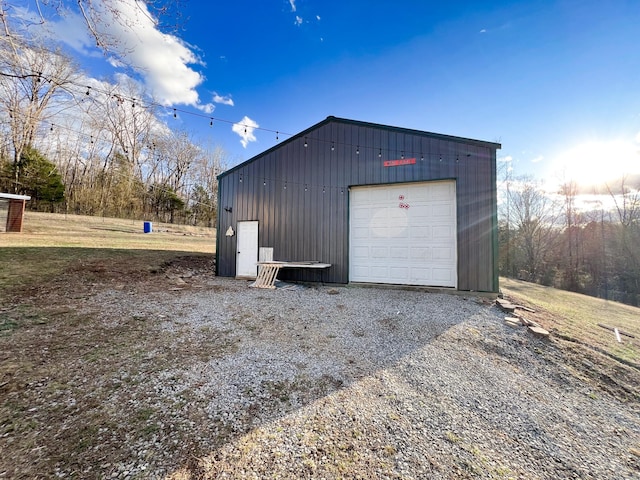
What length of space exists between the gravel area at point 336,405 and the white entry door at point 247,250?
163 inches

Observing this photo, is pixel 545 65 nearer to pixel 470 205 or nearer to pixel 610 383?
pixel 470 205

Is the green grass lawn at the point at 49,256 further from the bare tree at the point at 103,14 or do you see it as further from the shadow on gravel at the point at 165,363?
the bare tree at the point at 103,14

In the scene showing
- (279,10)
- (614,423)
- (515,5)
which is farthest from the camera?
(279,10)

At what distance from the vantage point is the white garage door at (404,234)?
20.4 ft

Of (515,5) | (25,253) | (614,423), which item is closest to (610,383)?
(614,423)

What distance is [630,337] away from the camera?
4547 millimetres

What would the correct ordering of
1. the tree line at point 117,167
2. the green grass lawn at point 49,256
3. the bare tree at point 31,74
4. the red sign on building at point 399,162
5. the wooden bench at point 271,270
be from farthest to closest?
1. the tree line at point 117,167
2. the wooden bench at point 271,270
3. the red sign on building at point 399,162
4. the green grass lawn at point 49,256
5. the bare tree at point 31,74

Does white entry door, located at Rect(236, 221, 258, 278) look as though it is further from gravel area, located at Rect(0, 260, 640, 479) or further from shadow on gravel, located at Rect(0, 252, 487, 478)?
gravel area, located at Rect(0, 260, 640, 479)

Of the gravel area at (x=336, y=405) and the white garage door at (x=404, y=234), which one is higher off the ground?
the white garage door at (x=404, y=234)

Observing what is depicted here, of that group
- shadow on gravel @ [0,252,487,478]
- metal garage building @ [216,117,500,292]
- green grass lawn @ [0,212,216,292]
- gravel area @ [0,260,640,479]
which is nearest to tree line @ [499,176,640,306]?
metal garage building @ [216,117,500,292]

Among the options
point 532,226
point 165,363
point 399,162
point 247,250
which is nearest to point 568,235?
point 532,226

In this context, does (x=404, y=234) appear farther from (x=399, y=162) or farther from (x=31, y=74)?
(x=31, y=74)

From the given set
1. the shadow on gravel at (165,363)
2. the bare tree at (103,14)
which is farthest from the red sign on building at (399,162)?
the bare tree at (103,14)

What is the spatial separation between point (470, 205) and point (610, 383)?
13.2 feet
